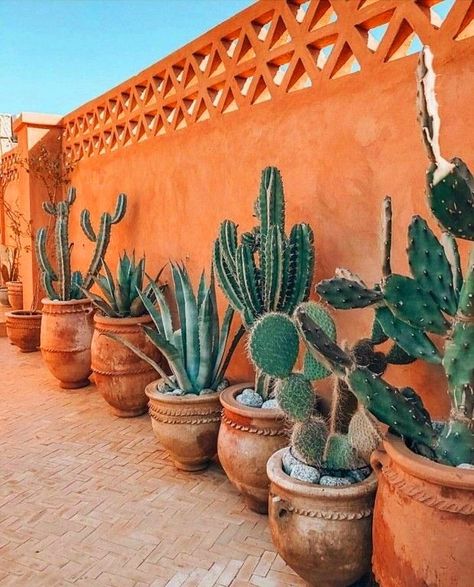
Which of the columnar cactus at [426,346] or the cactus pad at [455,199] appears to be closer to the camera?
the cactus pad at [455,199]

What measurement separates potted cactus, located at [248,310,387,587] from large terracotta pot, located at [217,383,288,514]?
0.98 feet

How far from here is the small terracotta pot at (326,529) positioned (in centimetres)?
214

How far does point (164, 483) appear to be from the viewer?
10.7 feet

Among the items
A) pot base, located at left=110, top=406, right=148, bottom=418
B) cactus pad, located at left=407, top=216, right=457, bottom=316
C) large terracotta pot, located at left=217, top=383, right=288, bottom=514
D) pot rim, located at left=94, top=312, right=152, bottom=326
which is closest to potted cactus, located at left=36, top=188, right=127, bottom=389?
pot rim, located at left=94, top=312, right=152, bottom=326

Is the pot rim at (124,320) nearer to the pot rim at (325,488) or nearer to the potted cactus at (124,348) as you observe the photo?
the potted cactus at (124,348)

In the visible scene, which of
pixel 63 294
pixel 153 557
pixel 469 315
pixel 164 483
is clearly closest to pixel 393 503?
pixel 469 315

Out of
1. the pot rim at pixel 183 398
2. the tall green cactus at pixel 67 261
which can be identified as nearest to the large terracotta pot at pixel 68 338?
the tall green cactus at pixel 67 261

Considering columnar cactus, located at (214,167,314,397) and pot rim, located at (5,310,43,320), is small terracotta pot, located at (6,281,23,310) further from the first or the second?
columnar cactus, located at (214,167,314,397)

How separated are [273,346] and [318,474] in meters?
0.58

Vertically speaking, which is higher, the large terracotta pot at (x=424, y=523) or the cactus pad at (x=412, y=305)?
the cactus pad at (x=412, y=305)

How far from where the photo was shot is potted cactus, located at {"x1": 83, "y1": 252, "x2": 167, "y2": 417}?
4.27m

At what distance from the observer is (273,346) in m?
2.37

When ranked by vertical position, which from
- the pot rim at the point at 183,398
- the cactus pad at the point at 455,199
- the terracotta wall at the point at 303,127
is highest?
the terracotta wall at the point at 303,127

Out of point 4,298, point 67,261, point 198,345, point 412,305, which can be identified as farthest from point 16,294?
point 412,305
